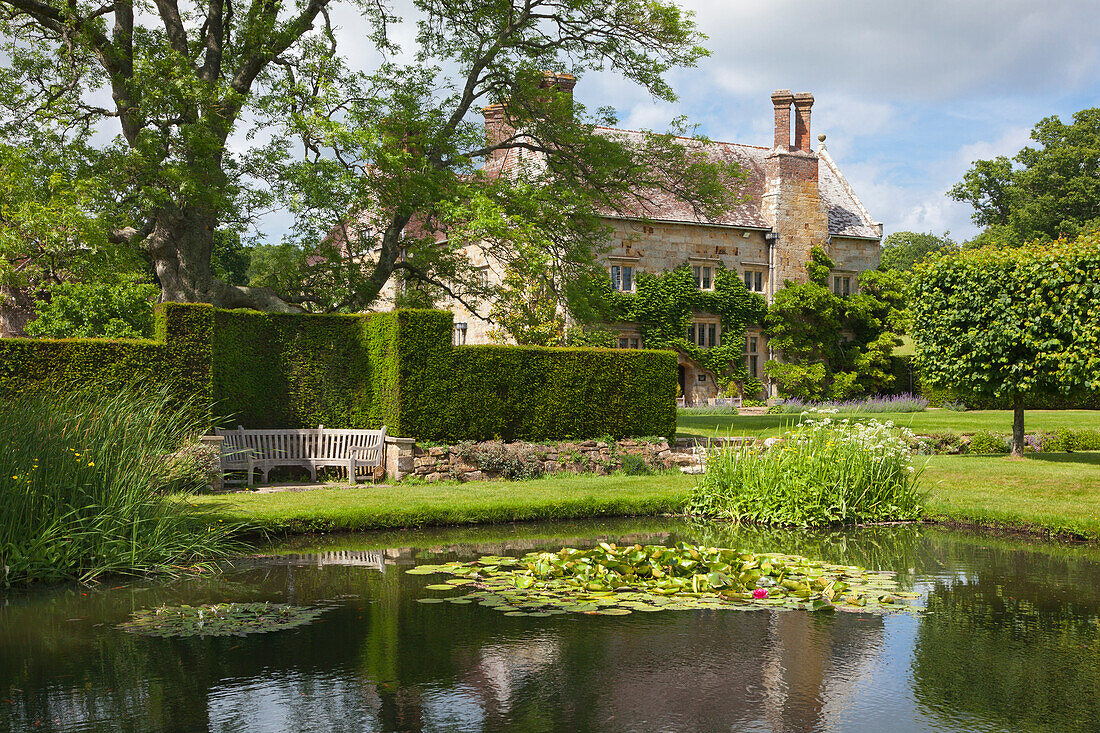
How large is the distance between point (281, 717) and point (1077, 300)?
1503cm

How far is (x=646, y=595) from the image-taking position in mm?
6824

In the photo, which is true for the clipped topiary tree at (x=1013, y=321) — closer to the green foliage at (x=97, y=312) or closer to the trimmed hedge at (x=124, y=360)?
the trimmed hedge at (x=124, y=360)

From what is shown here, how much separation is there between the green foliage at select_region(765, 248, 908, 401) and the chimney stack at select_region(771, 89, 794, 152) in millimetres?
4240

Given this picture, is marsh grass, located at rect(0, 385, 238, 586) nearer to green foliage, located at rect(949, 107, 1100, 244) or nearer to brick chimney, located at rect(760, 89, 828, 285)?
brick chimney, located at rect(760, 89, 828, 285)

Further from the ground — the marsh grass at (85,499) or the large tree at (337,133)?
the large tree at (337,133)

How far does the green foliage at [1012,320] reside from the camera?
14.8 meters

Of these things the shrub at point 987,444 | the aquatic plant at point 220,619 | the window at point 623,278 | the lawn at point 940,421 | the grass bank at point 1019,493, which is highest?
the window at point 623,278

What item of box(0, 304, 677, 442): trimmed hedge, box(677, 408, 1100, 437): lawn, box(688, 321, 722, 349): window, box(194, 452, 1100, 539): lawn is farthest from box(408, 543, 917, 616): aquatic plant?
box(688, 321, 722, 349): window

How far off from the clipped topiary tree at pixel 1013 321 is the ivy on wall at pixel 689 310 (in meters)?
13.3

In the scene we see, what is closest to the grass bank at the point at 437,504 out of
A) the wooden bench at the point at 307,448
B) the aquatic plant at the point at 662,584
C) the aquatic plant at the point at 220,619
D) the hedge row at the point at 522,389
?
the wooden bench at the point at 307,448

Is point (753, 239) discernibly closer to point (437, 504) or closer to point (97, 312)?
point (97, 312)

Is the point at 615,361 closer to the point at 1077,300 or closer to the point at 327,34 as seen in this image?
the point at 1077,300

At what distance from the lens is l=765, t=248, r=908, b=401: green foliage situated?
104 ft

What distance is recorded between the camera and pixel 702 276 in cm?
3191
